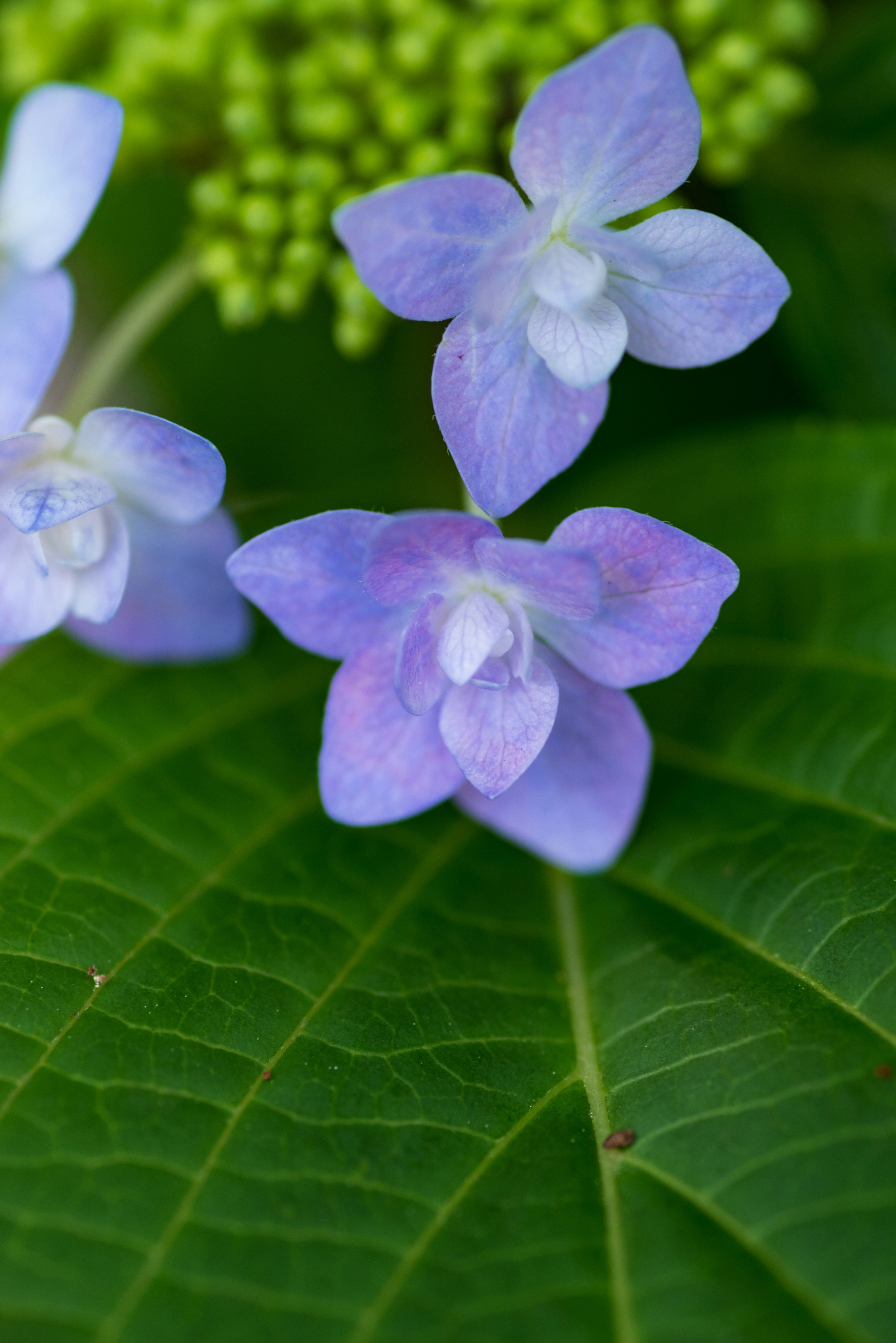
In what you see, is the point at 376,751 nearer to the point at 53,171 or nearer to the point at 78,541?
the point at 78,541

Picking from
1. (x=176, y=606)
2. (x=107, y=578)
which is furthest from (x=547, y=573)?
(x=176, y=606)

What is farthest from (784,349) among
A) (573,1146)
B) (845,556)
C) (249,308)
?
(573,1146)

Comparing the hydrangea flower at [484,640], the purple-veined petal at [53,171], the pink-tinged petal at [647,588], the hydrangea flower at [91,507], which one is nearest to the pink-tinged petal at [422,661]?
the hydrangea flower at [484,640]

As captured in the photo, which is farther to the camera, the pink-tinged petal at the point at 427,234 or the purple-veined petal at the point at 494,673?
the purple-veined petal at the point at 494,673

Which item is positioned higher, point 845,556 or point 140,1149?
point 845,556

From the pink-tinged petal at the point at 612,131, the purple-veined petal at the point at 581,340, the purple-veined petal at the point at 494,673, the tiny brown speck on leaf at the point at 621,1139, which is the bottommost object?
A: the tiny brown speck on leaf at the point at 621,1139

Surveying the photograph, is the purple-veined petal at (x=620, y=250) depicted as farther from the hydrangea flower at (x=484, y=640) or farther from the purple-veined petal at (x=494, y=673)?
the purple-veined petal at (x=494, y=673)

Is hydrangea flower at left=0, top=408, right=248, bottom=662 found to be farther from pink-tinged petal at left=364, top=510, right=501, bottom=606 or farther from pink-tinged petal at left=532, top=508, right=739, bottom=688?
pink-tinged petal at left=532, top=508, right=739, bottom=688

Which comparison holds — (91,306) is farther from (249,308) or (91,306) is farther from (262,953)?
(262,953)
